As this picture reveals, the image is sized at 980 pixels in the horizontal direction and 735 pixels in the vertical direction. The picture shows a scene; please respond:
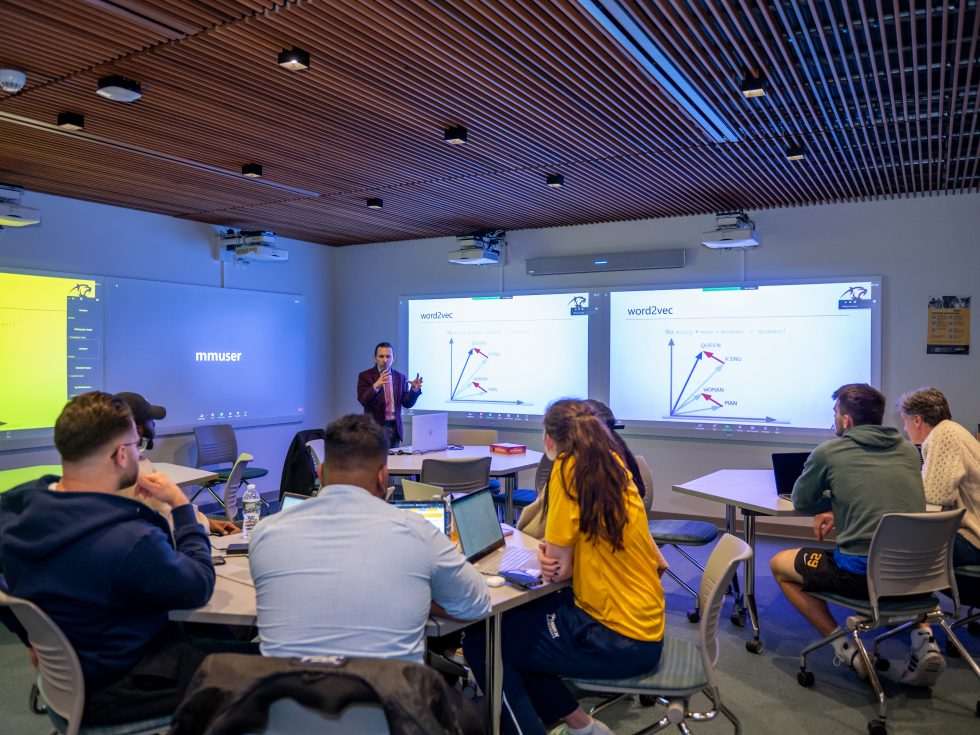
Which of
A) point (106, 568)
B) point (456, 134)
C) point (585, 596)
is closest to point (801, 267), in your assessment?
point (456, 134)

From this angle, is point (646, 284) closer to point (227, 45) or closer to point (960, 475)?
point (960, 475)

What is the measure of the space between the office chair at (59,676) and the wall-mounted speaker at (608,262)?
5.72m

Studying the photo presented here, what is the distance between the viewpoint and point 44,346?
614 cm

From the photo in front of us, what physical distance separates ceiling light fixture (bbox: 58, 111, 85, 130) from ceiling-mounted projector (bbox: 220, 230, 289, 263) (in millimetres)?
3009

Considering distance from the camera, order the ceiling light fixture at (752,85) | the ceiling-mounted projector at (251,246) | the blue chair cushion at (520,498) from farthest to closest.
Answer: the ceiling-mounted projector at (251,246) < the blue chair cushion at (520,498) < the ceiling light fixture at (752,85)

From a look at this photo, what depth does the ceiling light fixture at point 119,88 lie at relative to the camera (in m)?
3.60

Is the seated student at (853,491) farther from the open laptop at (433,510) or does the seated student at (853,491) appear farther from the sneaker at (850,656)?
the open laptop at (433,510)

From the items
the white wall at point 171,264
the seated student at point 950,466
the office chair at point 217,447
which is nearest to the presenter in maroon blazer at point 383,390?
the office chair at point 217,447

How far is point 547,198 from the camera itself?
6.23 metres

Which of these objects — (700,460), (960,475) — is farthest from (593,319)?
(960,475)

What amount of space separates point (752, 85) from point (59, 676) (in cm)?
Answer: 362

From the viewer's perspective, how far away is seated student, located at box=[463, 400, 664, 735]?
98.1 inches

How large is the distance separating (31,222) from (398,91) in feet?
11.4

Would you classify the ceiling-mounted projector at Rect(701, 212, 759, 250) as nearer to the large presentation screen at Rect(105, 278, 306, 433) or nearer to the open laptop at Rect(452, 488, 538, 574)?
the open laptop at Rect(452, 488, 538, 574)
